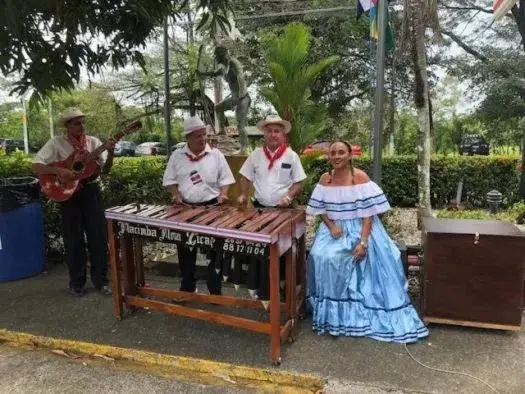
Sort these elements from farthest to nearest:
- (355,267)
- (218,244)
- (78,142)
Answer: (78,142), (355,267), (218,244)

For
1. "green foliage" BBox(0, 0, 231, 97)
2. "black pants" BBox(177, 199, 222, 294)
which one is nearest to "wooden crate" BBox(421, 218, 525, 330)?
"black pants" BBox(177, 199, 222, 294)

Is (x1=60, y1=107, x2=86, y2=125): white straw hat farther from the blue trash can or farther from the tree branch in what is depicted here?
the tree branch

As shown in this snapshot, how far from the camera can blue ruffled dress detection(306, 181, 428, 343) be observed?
12.0 feet

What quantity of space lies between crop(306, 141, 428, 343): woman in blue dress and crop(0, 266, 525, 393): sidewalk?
14 centimetres

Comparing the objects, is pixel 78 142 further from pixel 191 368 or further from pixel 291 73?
pixel 291 73

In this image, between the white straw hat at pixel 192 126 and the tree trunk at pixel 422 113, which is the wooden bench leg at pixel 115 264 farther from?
the tree trunk at pixel 422 113

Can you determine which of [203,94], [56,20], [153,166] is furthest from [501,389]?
[203,94]

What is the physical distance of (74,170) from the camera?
4512mm

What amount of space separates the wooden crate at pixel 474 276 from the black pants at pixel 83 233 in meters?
2.99

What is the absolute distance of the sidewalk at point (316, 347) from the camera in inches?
121

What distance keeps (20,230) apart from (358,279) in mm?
3504

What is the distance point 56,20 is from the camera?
10.6 ft

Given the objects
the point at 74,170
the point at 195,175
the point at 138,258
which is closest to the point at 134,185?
the point at 74,170

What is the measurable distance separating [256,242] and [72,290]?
2424 millimetres
